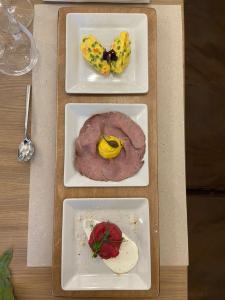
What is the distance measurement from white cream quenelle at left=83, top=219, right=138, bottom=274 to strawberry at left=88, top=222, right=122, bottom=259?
19 mm

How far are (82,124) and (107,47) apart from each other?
0.80 ft

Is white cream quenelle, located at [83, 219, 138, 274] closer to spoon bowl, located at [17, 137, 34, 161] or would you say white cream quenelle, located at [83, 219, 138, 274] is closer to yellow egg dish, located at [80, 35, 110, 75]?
spoon bowl, located at [17, 137, 34, 161]

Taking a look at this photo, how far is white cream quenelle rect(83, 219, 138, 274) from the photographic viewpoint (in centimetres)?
95

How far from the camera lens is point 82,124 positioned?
1025mm

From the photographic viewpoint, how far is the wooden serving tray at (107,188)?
0.94m

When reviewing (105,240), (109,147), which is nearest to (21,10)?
(109,147)

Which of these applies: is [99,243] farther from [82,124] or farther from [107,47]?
[107,47]

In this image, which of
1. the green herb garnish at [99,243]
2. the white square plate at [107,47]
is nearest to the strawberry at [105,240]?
the green herb garnish at [99,243]

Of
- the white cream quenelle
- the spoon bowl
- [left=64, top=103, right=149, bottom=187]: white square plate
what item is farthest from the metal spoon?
the white cream quenelle

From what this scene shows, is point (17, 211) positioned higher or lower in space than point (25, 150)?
lower

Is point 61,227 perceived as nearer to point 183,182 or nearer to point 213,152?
point 183,182

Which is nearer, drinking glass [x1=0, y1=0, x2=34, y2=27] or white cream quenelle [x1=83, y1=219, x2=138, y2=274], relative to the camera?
white cream quenelle [x1=83, y1=219, x2=138, y2=274]

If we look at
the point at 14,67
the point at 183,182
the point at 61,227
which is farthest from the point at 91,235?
the point at 14,67

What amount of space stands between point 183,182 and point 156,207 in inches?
4.8
